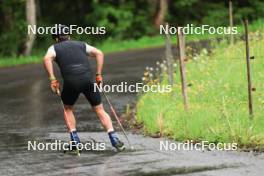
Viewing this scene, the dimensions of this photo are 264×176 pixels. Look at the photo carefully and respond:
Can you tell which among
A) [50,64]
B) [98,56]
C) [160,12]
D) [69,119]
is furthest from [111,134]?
[160,12]

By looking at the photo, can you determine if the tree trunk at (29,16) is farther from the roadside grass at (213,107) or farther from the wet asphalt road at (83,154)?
the roadside grass at (213,107)

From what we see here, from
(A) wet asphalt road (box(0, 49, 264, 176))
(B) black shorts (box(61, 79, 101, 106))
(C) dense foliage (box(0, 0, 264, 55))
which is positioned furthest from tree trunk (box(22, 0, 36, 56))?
(B) black shorts (box(61, 79, 101, 106))

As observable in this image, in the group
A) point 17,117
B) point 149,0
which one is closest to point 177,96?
point 17,117

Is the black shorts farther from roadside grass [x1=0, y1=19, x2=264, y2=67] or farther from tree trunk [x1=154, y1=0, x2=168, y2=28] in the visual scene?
tree trunk [x1=154, y1=0, x2=168, y2=28]

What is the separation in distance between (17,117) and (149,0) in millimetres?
Answer: 22093

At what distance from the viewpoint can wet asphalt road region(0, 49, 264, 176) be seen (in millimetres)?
9227

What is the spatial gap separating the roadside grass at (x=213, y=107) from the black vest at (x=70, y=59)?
6.44 ft

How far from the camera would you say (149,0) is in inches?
1415

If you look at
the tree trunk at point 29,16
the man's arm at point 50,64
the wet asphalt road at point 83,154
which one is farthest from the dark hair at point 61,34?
the tree trunk at point 29,16

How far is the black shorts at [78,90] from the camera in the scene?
10617mm

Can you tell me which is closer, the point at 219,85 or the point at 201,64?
the point at 219,85

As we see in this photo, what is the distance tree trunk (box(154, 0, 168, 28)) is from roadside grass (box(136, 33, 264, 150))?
17482 mm

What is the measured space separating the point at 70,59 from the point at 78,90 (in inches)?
19.1

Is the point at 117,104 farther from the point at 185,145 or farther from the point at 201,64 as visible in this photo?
the point at 185,145
